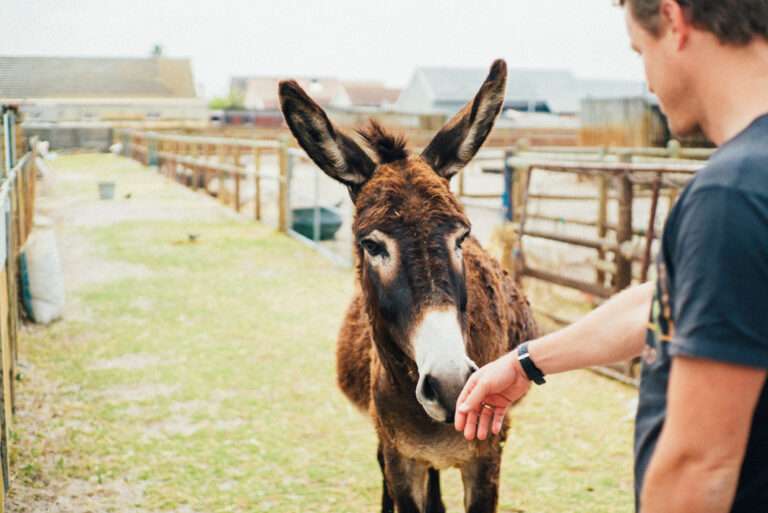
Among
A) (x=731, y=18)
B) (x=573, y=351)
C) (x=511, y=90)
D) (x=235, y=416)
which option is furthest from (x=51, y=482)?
(x=511, y=90)

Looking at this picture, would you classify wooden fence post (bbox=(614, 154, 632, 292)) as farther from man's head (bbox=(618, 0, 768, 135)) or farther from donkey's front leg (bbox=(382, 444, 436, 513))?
man's head (bbox=(618, 0, 768, 135))

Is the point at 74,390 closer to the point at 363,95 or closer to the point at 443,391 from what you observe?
the point at 443,391

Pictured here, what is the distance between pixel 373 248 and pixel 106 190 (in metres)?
17.5

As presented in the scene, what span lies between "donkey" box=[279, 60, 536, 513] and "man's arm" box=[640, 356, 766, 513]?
0.85 metres

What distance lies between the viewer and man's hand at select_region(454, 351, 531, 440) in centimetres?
159

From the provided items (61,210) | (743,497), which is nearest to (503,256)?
(743,497)

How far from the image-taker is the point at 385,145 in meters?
2.55

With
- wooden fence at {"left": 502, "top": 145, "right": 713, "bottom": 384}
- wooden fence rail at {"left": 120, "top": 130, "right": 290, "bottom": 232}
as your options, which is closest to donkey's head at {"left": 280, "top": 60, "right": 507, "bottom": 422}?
wooden fence at {"left": 502, "top": 145, "right": 713, "bottom": 384}

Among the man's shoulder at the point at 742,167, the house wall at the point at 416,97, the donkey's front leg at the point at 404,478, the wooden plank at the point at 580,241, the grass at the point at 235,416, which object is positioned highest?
the house wall at the point at 416,97

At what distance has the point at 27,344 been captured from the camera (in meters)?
6.29

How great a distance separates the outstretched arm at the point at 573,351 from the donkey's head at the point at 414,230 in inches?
6.4

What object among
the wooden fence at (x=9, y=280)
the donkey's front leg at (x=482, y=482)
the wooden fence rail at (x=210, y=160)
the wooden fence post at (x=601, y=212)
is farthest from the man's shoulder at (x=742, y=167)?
the wooden fence rail at (x=210, y=160)

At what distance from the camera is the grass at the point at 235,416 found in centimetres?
396

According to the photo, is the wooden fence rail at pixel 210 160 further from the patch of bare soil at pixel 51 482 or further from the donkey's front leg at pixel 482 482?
the donkey's front leg at pixel 482 482
